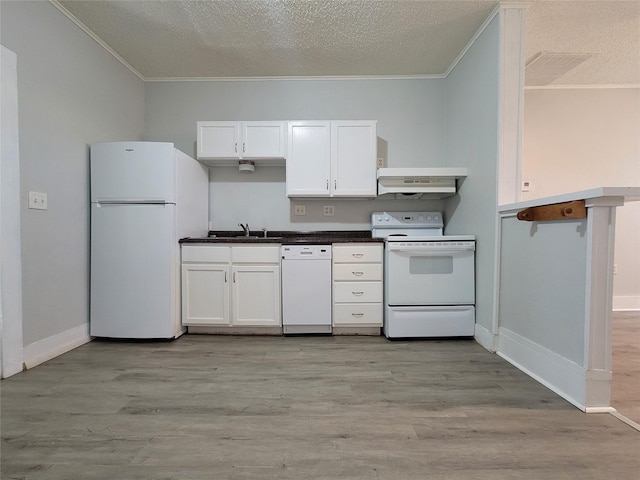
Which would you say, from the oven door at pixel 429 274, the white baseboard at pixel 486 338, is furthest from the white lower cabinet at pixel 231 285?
the white baseboard at pixel 486 338

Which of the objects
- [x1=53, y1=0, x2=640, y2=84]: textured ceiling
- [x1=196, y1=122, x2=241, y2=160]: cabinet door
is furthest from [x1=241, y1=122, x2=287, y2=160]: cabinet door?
[x1=53, y1=0, x2=640, y2=84]: textured ceiling

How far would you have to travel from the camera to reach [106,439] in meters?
1.31

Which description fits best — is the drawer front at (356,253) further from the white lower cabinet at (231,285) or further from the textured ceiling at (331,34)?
the textured ceiling at (331,34)

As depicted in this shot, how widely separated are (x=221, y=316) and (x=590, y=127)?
4411 millimetres

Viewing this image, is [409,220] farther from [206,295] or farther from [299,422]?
[299,422]

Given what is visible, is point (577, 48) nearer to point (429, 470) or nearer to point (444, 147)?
point (444, 147)

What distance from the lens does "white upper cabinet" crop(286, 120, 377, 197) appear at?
2.89 meters

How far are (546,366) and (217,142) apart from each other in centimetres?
312

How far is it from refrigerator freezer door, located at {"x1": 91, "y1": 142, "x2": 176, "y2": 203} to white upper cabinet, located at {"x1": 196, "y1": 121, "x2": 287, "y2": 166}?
0.52 metres

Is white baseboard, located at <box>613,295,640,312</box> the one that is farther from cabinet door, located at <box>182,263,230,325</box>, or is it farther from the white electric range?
cabinet door, located at <box>182,263,230,325</box>

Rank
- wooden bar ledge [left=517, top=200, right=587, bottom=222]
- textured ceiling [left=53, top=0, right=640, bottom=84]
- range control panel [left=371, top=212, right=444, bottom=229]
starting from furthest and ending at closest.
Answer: range control panel [left=371, top=212, right=444, bottom=229] → textured ceiling [left=53, top=0, right=640, bottom=84] → wooden bar ledge [left=517, top=200, right=587, bottom=222]

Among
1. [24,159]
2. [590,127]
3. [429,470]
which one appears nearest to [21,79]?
[24,159]

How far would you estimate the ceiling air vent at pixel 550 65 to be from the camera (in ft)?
9.01

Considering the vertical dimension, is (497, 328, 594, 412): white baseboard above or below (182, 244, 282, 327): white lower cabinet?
below
